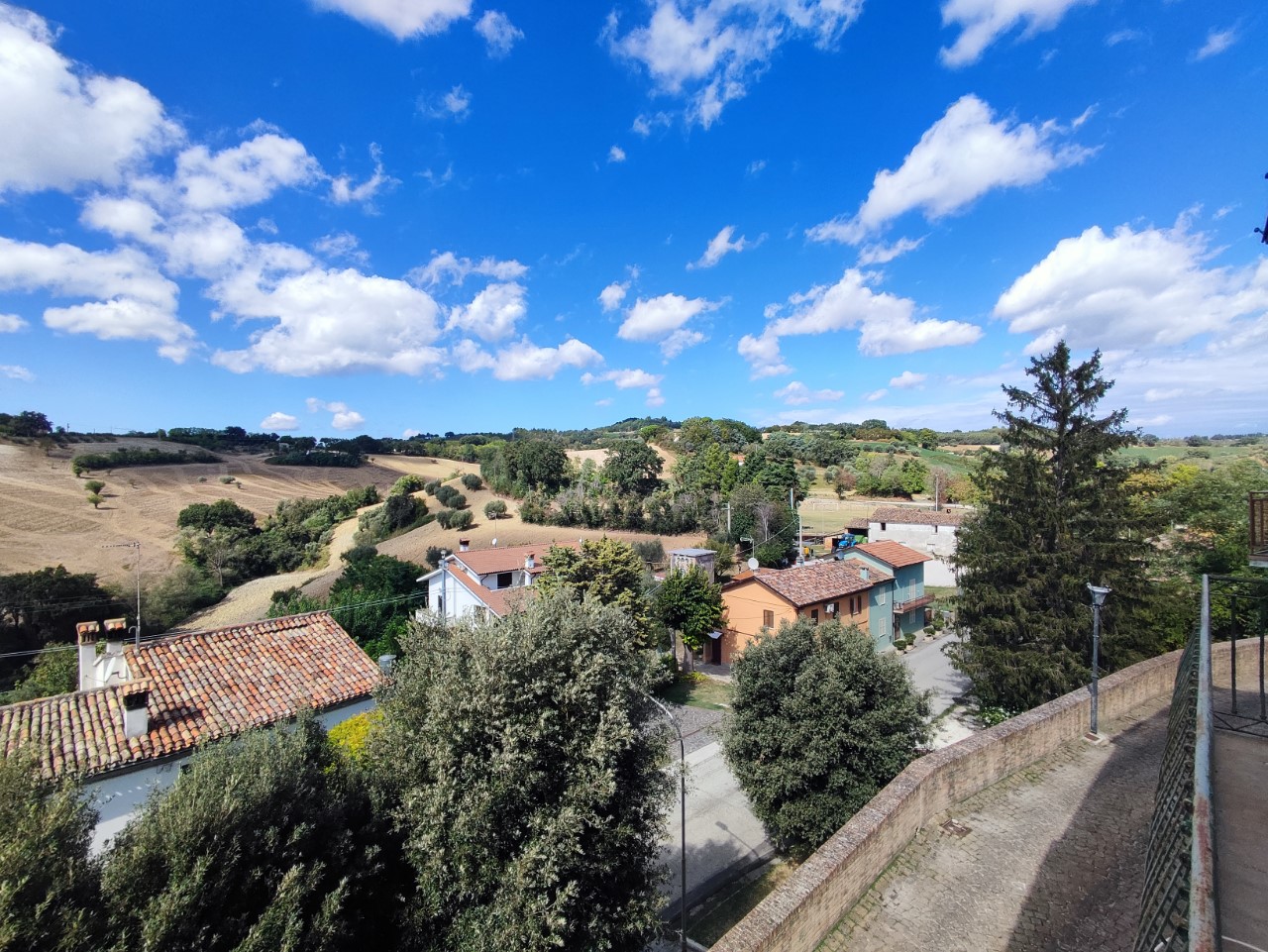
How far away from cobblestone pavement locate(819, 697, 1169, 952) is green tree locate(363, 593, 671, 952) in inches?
117

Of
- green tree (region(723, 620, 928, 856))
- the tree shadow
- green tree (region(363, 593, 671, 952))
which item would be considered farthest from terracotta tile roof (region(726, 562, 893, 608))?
green tree (region(363, 593, 671, 952))

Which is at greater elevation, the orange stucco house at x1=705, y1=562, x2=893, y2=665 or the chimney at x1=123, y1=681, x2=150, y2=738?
the chimney at x1=123, y1=681, x2=150, y2=738

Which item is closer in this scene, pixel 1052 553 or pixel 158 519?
pixel 1052 553

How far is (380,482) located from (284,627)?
6272 centimetres

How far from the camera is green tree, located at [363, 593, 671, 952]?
6.85 metres

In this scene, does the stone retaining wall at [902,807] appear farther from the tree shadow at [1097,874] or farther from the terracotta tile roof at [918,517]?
the terracotta tile roof at [918,517]

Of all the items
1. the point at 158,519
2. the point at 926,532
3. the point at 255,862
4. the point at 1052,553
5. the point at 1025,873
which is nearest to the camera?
the point at 255,862

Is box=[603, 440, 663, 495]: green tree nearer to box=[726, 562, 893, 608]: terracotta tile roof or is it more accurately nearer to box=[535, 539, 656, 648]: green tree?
box=[726, 562, 893, 608]: terracotta tile roof

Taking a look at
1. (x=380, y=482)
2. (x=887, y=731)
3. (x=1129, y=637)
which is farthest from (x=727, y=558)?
(x=380, y=482)

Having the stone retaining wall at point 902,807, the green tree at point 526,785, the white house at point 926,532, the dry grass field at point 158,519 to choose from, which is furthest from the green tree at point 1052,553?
the dry grass field at point 158,519

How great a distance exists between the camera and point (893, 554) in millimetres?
32062

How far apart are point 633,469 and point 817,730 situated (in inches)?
1844

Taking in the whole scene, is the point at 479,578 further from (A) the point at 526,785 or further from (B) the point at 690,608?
(A) the point at 526,785

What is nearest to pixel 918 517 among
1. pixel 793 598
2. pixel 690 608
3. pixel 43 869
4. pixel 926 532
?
pixel 926 532
